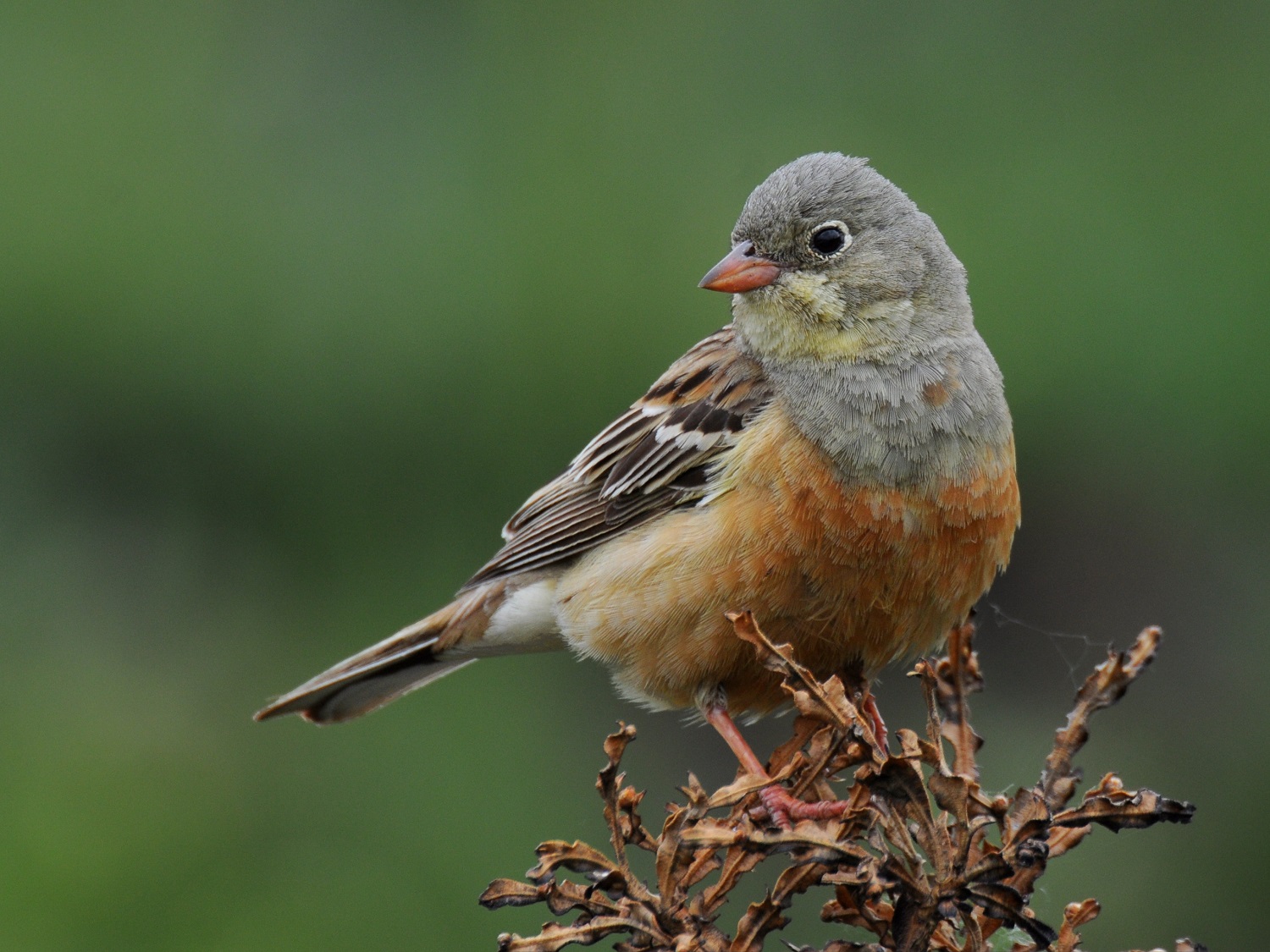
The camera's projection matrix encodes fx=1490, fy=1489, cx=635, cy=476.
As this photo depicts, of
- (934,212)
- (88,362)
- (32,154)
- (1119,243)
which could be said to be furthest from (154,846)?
(1119,243)

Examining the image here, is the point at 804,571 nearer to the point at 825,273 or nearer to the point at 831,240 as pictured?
the point at 825,273

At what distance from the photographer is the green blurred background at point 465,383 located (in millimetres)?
6129

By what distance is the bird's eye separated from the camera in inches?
173

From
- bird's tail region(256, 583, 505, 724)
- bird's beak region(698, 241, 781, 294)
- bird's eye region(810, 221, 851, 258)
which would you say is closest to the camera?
bird's beak region(698, 241, 781, 294)

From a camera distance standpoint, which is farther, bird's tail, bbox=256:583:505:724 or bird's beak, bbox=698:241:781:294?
bird's tail, bbox=256:583:505:724

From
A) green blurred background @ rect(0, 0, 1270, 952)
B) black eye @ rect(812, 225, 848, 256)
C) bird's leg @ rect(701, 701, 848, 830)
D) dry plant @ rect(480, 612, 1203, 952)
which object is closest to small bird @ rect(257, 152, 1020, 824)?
black eye @ rect(812, 225, 848, 256)

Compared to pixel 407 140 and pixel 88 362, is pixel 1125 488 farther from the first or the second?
pixel 88 362

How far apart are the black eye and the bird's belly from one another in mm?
590

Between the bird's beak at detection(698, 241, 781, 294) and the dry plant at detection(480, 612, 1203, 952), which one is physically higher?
the bird's beak at detection(698, 241, 781, 294)

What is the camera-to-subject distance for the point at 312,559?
6.70 m

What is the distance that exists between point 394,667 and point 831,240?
1997 mm

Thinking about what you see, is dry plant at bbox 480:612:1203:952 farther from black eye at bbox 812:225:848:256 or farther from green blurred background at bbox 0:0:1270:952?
green blurred background at bbox 0:0:1270:952

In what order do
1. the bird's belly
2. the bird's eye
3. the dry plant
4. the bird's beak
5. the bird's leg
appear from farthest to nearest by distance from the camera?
the bird's eye
the bird's beak
the bird's belly
the bird's leg
the dry plant

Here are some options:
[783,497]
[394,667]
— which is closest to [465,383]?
[394,667]
